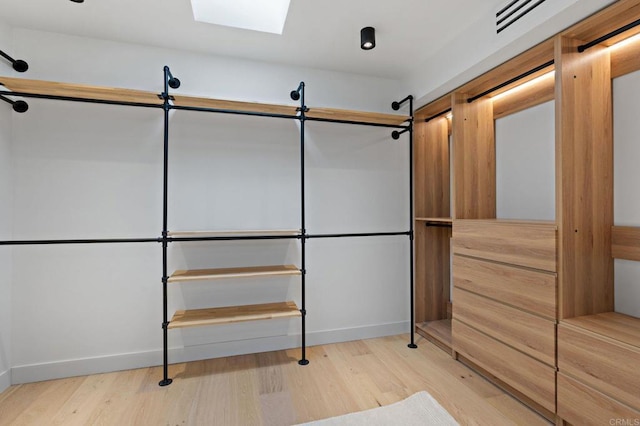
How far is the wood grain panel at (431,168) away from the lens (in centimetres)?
274

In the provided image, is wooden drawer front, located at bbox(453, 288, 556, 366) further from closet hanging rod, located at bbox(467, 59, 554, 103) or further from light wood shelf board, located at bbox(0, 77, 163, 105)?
light wood shelf board, located at bbox(0, 77, 163, 105)

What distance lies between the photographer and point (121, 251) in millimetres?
2150

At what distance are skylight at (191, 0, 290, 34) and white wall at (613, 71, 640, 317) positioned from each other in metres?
1.95

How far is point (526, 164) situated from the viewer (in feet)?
7.02

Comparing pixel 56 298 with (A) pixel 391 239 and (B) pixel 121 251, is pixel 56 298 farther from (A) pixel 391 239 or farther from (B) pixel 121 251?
(A) pixel 391 239

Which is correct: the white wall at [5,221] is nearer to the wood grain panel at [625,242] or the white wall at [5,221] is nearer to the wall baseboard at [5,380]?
the wall baseboard at [5,380]

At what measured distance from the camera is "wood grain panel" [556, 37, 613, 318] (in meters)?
1.54

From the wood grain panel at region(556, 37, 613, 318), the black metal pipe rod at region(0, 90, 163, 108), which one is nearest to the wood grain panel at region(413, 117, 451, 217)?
the wood grain panel at region(556, 37, 613, 318)

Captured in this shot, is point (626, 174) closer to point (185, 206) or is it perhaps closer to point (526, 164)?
point (526, 164)

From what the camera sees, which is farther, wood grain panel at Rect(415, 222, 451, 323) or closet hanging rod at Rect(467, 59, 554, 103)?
wood grain panel at Rect(415, 222, 451, 323)

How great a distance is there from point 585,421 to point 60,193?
10.6ft

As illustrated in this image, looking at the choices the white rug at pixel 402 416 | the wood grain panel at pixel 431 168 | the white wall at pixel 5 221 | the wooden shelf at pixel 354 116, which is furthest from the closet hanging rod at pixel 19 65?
the wood grain panel at pixel 431 168

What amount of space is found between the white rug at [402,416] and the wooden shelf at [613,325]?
80 cm

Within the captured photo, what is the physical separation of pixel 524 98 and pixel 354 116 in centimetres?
119
